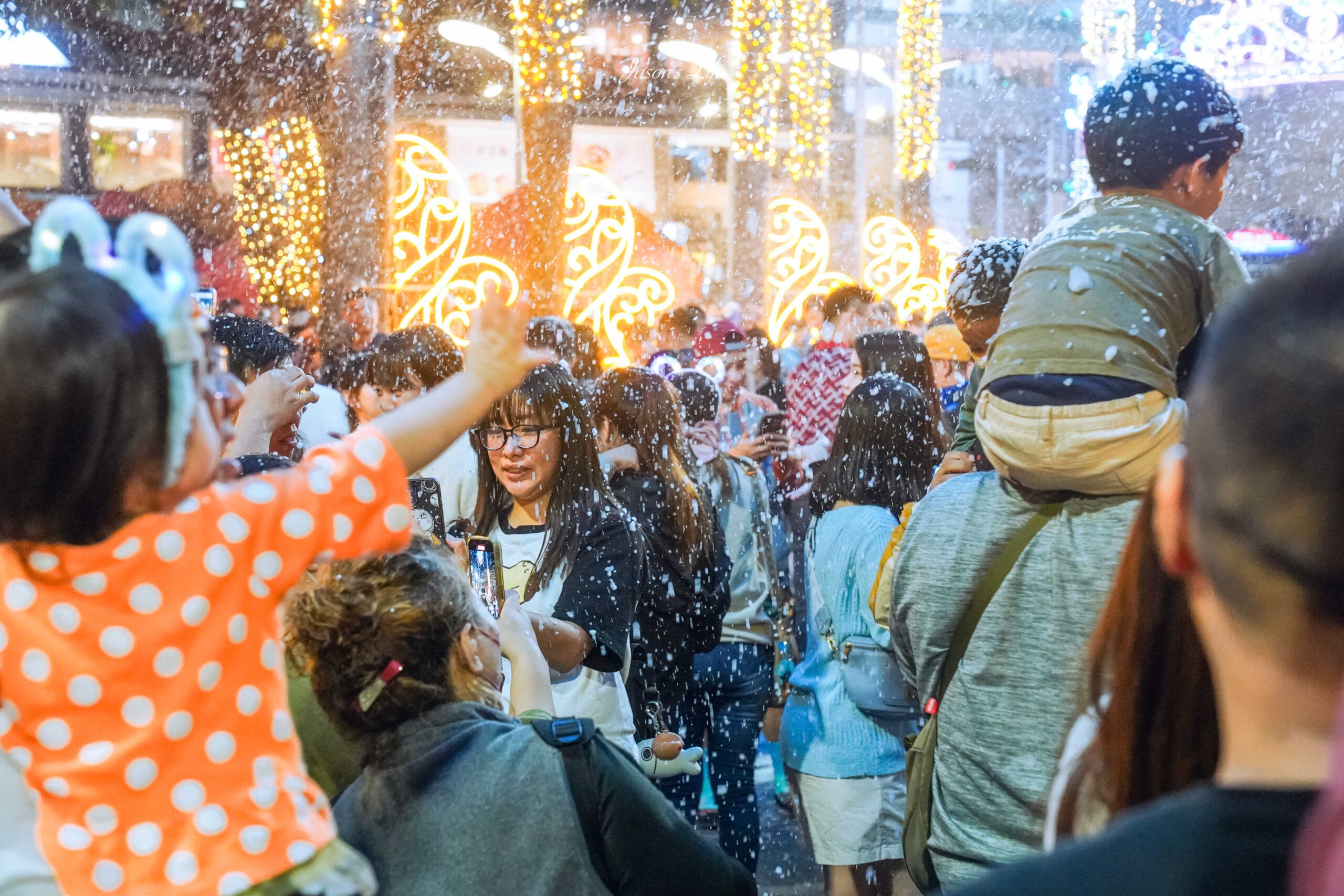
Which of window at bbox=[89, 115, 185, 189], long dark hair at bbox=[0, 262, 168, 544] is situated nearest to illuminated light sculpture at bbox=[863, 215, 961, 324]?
long dark hair at bbox=[0, 262, 168, 544]

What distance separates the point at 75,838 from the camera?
1.38m

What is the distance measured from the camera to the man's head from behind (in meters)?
0.78

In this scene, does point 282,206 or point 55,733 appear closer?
point 55,733

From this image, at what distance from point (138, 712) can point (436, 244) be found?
6.59 metres

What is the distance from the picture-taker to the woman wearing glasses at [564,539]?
2885 millimetres

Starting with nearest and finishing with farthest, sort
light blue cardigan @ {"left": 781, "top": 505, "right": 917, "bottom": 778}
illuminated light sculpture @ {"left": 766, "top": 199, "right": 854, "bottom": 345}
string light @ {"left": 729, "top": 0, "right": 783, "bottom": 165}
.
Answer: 1. light blue cardigan @ {"left": 781, "top": 505, "right": 917, "bottom": 778}
2. illuminated light sculpture @ {"left": 766, "top": 199, "right": 854, "bottom": 345}
3. string light @ {"left": 729, "top": 0, "right": 783, "bottom": 165}

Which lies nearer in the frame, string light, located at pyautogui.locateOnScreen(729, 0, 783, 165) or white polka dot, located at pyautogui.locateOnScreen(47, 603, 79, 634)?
white polka dot, located at pyautogui.locateOnScreen(47, 603, 79, 634)

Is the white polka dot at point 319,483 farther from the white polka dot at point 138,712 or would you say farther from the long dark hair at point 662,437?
the long dark hair at point 662,437

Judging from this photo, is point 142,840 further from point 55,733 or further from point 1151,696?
point 1151,696

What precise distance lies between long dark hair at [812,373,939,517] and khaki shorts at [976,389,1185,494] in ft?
5.04

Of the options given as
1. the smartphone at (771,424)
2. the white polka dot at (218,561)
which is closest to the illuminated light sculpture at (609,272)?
the smartphone at (771,424)

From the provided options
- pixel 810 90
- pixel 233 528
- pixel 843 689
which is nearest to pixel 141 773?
pixel 233 528

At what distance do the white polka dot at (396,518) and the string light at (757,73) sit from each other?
33.0ft

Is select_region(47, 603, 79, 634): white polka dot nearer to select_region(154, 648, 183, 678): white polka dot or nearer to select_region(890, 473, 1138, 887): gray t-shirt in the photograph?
select_region(154, 648, 183, 678): white polka dot
